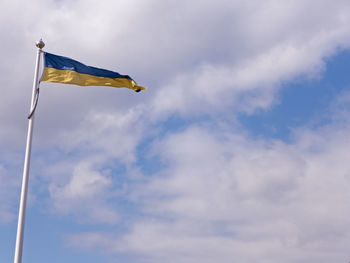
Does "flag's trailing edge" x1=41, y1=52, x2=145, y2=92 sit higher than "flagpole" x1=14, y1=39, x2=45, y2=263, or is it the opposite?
"flag's trailing edge" x1=41, y1=52, x2=145, y2=92

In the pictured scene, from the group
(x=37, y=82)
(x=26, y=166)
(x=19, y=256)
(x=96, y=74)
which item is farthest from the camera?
(x=96, y=74)

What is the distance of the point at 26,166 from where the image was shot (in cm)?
2609

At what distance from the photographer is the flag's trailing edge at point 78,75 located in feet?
96.3

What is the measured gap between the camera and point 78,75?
2992 centimetres

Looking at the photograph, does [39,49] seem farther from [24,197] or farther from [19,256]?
Answer: [19,256]

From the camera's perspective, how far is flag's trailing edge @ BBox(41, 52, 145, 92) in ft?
96.3

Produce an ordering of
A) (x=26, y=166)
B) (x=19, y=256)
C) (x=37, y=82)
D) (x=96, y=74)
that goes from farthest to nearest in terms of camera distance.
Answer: (x=96, y=74), (x=37, y=82), (x=26, y=166), (x=19, y=256)

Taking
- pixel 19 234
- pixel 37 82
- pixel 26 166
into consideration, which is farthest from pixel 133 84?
pixel 19 234

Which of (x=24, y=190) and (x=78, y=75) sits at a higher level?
(x=78, y=75)

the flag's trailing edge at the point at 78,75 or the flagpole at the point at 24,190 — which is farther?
the flag's trailing edge at the point at 78,75

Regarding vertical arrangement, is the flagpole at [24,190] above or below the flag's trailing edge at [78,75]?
below

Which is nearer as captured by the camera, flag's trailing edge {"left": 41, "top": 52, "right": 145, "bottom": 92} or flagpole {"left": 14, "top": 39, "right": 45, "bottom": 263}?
flagpole {"left": 14, "top": 39, "right": 45, "bottom": 263}

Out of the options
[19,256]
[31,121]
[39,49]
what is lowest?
[19,256]

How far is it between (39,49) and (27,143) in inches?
230
